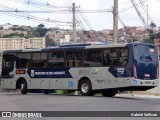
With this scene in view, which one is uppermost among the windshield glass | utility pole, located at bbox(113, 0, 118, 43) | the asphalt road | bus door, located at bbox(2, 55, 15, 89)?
utility pole, located at bbox(113, 0, 118, 43)

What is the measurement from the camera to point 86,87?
2764cm

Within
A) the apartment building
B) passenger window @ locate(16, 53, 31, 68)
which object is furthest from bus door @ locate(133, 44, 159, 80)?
the apartment building

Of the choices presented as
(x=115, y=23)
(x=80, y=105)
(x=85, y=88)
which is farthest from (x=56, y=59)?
(x=80, y=105)

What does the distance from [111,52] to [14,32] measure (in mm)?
72538

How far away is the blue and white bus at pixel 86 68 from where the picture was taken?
1008 inches

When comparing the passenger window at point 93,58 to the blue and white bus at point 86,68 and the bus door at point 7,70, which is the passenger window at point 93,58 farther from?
the bus door at point 7,70

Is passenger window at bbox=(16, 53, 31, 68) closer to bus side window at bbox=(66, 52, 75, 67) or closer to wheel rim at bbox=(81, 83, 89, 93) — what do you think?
bus side window at bbox=(66, 52, 75, 67)

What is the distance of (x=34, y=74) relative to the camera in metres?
30.8

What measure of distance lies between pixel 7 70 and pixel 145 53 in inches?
422

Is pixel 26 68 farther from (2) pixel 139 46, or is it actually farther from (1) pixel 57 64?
(2) pixel 139 46

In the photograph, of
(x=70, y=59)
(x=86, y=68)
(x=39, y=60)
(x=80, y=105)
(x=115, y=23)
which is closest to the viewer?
(x=80, y=105)

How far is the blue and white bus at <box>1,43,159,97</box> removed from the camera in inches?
1008

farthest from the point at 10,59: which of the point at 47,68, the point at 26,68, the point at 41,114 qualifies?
the point at 41,114

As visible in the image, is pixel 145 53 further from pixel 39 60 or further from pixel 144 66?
pixel 39 60
